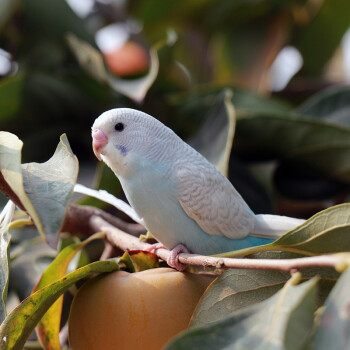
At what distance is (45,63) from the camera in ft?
3.75

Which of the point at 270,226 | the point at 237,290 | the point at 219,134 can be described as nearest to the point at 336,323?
the point at 237,290

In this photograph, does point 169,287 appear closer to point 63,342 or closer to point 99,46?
point 63,342

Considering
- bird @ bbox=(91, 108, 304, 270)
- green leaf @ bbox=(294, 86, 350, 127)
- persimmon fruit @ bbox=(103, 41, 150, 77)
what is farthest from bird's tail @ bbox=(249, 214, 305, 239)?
persimmon fruit @ bbox=(103, 41, 150, 77)

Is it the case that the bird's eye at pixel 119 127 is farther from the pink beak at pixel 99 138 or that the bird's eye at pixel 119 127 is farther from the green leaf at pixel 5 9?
the green leaf at pixel 5 9

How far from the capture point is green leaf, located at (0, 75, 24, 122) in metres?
0.88

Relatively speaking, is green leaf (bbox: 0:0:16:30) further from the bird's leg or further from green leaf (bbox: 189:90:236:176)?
the bird's leg

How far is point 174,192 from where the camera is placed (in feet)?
1.91

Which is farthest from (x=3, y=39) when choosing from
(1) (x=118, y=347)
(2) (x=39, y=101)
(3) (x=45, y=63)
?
(1) (x=118, y=347)

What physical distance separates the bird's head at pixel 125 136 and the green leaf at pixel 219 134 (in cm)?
13

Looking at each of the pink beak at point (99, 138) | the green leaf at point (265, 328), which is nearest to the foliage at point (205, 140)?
the green leaf at point (265, 328)

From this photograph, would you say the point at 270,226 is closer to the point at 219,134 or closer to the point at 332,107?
the point at 219,134

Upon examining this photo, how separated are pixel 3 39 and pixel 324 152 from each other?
0.71 m

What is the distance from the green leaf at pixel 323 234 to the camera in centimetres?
45

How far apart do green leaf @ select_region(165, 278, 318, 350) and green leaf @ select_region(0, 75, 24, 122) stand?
624 millimetres
